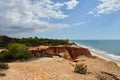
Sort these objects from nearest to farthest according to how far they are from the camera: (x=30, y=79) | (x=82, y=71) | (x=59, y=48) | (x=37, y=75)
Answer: (x=30, y=79) → (x=37, y=75) → (x=82, y=71) → (x=59, y=48)

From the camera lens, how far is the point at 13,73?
16.4 m

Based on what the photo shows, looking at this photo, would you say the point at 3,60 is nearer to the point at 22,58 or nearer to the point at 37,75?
the point at 22,58

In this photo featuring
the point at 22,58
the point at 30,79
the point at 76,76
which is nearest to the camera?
the point at 30,79

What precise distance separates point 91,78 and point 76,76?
3.99 feet

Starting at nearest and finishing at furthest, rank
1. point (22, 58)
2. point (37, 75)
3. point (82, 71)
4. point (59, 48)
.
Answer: point (37, 75) → point (82, 71) → point (22, 58) → point (59, 48)

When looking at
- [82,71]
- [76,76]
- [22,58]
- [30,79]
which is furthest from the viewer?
[22,58]

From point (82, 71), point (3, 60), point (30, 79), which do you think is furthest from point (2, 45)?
point (30, 79)

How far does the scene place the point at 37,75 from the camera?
54.9ft

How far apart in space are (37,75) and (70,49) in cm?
2112

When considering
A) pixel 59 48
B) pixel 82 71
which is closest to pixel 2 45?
pixel 59 48

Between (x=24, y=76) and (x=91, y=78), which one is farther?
(x=91, y=78)

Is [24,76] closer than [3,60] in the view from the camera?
Yes

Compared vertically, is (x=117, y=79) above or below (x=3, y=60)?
below

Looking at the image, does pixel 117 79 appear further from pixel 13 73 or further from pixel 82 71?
pixel 13 73
